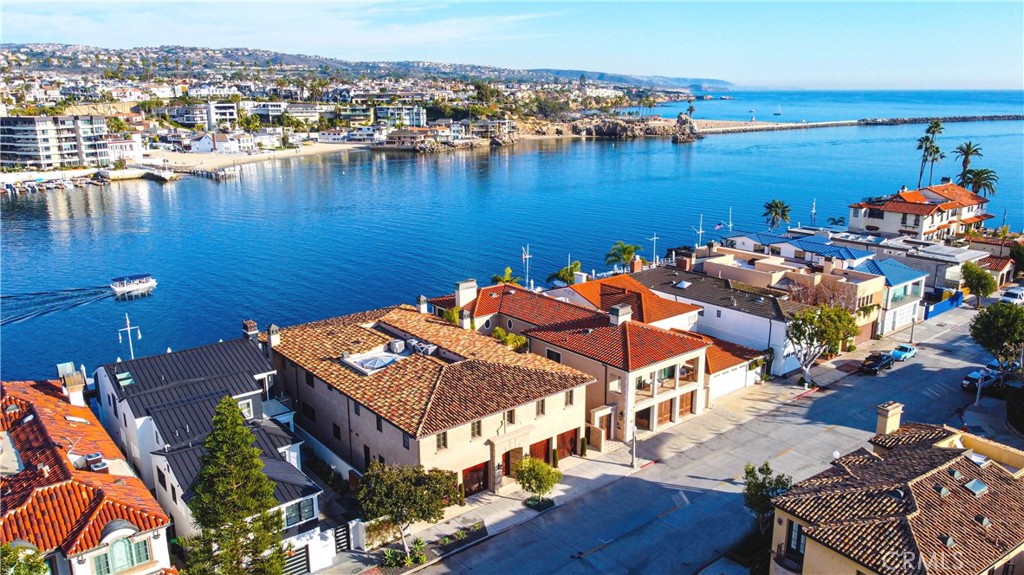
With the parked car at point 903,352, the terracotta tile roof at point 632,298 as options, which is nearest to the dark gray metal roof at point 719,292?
the terracotta tile roof at point 632,298

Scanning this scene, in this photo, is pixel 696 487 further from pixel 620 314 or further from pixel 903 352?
pixel 903 352

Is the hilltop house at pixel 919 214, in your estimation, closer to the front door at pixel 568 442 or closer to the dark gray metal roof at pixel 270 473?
the front door at pixel 568 442

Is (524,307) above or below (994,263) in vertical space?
above

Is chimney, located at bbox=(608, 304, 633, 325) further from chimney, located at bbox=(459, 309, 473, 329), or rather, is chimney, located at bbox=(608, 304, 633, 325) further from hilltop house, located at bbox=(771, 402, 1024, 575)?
hilltop house, located at bbox=(771, 402, 1024, 575)

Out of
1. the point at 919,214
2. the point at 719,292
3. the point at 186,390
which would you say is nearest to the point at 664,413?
the point at 719,292

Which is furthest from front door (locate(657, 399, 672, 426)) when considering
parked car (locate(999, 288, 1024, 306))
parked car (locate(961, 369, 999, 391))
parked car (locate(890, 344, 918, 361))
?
parked car (locate(999, 288, 1024, 306))

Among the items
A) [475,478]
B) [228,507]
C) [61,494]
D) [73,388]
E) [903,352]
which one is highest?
[228,507]

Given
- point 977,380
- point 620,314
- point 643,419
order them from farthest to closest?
1. point 977,380
2. point 620,314
3. point 643,419
